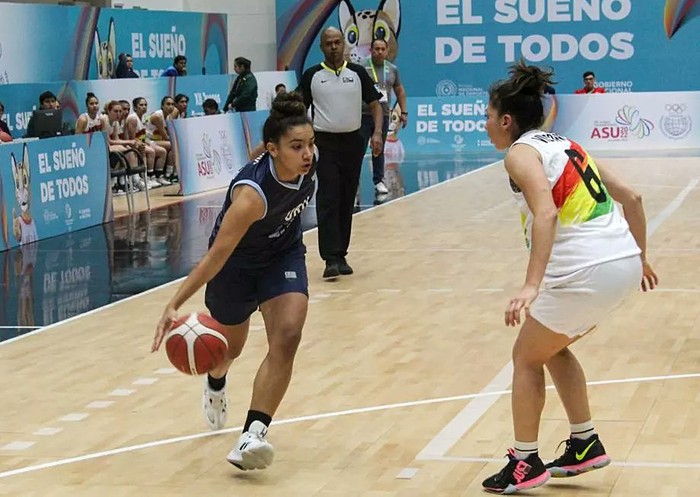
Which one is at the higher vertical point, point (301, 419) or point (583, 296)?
point (583, 296)

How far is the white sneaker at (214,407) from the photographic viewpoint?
260 inches

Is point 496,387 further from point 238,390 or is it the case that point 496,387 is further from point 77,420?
point 77,420

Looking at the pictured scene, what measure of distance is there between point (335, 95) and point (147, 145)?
8930 millimetres

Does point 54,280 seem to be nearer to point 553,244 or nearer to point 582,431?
point 582,431

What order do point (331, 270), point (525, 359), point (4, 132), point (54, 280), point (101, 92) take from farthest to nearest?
point (101, 92) → point (4, 132) → point (54, 280) → point (331, 270) → point (525, 359)

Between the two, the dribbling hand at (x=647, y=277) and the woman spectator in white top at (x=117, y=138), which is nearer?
the dribbling hand at (x=647, y=277)

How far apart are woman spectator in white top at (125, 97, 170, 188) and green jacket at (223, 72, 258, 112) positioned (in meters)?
3.32

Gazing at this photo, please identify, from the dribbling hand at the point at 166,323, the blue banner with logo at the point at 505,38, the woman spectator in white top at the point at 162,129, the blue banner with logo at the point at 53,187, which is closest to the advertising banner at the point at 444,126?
the blue banner with logo at the point at 505,38

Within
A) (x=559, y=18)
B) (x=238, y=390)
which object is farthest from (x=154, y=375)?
(x=559, y=18)

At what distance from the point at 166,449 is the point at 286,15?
27.0 metres

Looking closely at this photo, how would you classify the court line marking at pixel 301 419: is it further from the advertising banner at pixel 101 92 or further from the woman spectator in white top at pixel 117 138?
the advertising banner at pixel 101 92

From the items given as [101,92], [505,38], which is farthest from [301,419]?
[505,38]

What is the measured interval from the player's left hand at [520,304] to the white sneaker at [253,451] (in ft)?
4.69

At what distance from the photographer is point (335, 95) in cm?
1134
